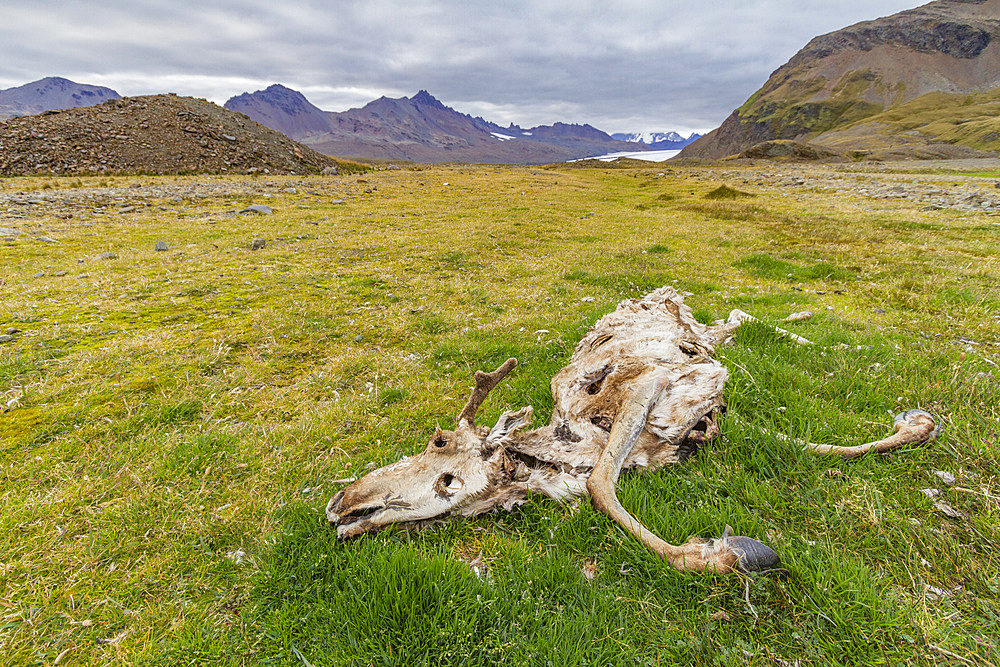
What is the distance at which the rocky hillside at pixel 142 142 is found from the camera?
42250 millimetres

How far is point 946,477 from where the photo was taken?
3539mm

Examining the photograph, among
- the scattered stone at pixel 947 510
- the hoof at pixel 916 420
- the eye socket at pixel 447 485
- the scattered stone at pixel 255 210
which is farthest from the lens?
the scattered stone at pixel 255 210

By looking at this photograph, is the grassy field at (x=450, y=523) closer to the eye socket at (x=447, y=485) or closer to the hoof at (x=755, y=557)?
the hoof at (x=755, y=557)

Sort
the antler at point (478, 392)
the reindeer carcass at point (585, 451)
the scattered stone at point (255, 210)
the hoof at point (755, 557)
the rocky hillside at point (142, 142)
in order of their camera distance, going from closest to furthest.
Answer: the hoof at point (755, 557) < the reindeer carcass at point (585, 451) < the antler at point (478, 392) < the scattered stone at point (255, 210) < the rocky hillside at point (142, 142)

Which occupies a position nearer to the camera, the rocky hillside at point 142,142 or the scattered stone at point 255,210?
the scattered stone at point 255,210

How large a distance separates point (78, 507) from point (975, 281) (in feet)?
57.5

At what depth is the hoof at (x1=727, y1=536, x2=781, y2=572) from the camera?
→ 283 cm

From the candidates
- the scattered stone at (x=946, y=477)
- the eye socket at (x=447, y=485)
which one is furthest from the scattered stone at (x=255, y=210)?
the scattered stone at (x=946, y=477)

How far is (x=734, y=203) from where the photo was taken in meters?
31.5

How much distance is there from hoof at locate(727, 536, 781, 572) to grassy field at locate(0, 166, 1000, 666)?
0.34 ft

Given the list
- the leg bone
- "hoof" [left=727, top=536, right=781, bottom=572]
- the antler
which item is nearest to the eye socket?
the antler

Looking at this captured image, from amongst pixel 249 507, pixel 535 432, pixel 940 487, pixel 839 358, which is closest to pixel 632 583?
pixel 535 432

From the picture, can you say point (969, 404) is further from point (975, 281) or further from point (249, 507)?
point (975, 281)

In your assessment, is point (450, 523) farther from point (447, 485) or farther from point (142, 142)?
point (142, 142)
